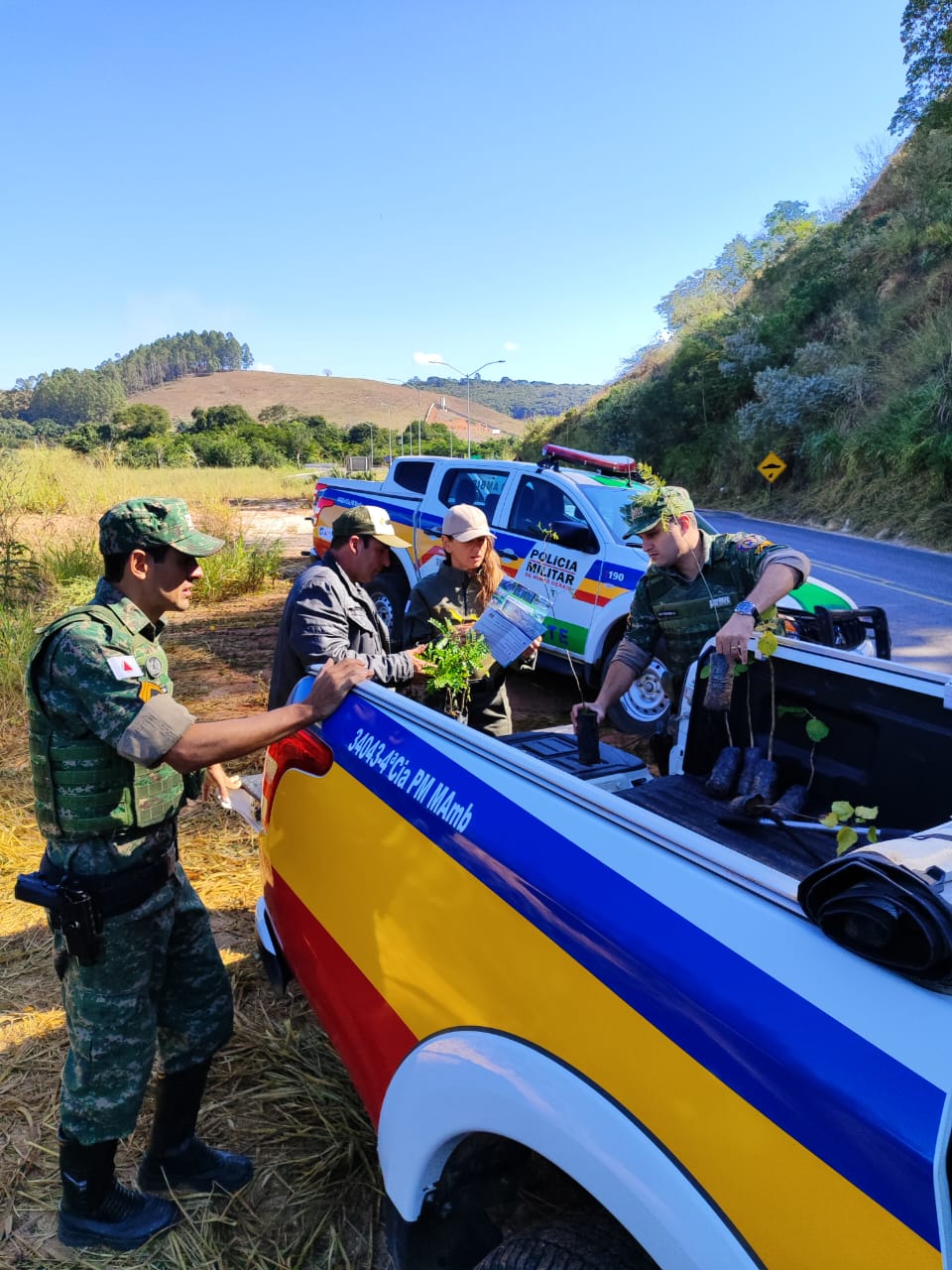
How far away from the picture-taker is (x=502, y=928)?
1.37 m

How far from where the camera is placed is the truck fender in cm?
100

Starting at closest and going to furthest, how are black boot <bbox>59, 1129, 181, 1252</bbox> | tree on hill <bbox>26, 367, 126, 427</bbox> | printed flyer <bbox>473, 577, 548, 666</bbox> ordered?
black boot <bbox>59, 1129, 181, 1252</bbox>, printed flyer <bbox>473, 577, 548, 666</bbox>, tree on hill <bbox>26, 367, 126, 427</bbox>

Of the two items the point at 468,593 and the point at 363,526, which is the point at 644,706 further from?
the point at 363,526

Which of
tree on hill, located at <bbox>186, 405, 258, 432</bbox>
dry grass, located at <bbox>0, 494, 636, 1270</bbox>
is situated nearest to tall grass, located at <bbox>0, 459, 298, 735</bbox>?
dry grass, located at <bbox>0, 494, 636, 1270</bbox>

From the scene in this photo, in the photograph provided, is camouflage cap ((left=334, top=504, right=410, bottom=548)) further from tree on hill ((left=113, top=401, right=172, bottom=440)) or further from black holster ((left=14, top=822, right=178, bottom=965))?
tree on hill ((left=113, top=401, right=172, bottom=440))

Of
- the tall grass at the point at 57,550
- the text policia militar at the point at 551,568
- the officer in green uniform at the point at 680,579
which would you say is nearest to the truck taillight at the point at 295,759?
the officer in green uniform at the point at 680,579

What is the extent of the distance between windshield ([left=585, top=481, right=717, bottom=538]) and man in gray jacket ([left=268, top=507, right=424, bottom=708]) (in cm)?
328

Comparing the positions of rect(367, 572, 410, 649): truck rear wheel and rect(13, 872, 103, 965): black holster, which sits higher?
rect(13, 872, 103, 965): black holster

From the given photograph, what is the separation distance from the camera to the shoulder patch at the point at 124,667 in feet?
6.06

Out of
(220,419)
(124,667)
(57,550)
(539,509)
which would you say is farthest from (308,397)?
(124,667)

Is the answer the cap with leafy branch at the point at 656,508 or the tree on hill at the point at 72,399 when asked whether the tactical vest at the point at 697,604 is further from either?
the tree on hill at the point at 72,399

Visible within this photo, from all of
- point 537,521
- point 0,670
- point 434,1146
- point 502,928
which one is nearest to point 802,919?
point 502,928

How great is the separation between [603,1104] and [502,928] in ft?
1.05

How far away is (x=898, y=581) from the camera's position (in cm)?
1163
